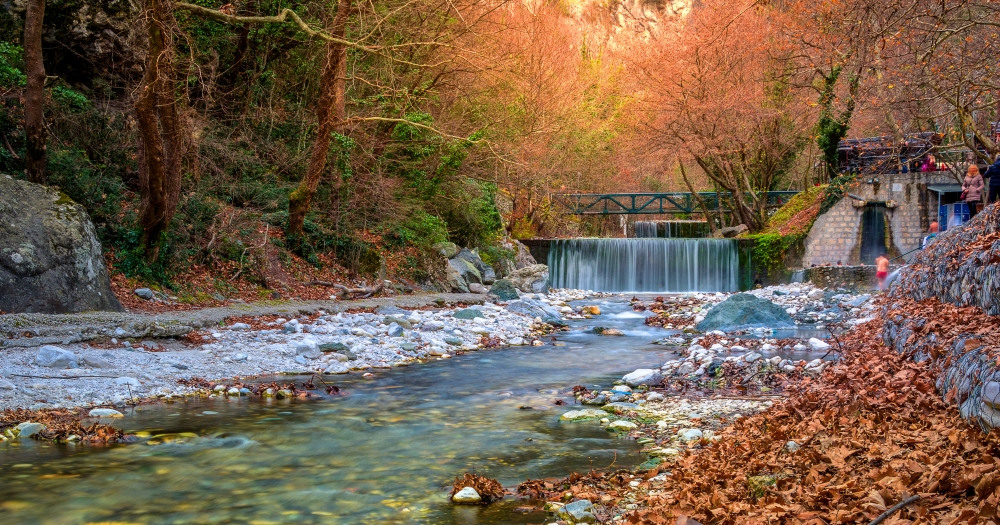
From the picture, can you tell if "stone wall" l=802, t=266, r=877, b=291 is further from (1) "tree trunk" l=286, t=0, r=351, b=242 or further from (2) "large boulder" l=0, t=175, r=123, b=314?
(2) "large boulder" l=0, t=175, r=123, b=314

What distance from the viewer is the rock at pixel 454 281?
21.1 metres

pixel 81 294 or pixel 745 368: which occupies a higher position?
pixel 81 294

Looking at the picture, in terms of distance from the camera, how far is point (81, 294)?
429 inches

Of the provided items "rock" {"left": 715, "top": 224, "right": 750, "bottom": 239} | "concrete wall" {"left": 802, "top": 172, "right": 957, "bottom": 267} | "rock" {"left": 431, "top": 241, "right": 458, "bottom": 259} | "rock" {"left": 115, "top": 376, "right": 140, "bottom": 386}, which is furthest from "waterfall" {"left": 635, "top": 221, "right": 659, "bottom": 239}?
"rock" {"left": 115, "top": 376, "right": 140, "bottom": 386}

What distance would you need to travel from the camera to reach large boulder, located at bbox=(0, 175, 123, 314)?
10.3 meters

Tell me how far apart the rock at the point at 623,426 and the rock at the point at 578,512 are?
7.08ft

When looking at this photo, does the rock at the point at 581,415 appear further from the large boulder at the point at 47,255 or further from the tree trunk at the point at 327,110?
the tree trunk at the point at 327,110

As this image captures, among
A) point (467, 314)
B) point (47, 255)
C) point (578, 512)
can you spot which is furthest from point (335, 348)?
point (578, 512)

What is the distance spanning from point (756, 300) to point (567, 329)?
3703 millimetres

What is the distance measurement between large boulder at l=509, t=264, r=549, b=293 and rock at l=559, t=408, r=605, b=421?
613 inches

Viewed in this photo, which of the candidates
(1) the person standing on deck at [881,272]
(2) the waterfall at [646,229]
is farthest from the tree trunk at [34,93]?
(2) the waterfall at [646,229]

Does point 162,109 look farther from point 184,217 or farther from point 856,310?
point 856,310

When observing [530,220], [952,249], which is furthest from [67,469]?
[530,220]

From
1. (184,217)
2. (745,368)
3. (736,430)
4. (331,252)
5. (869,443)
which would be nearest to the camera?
(869,443)
